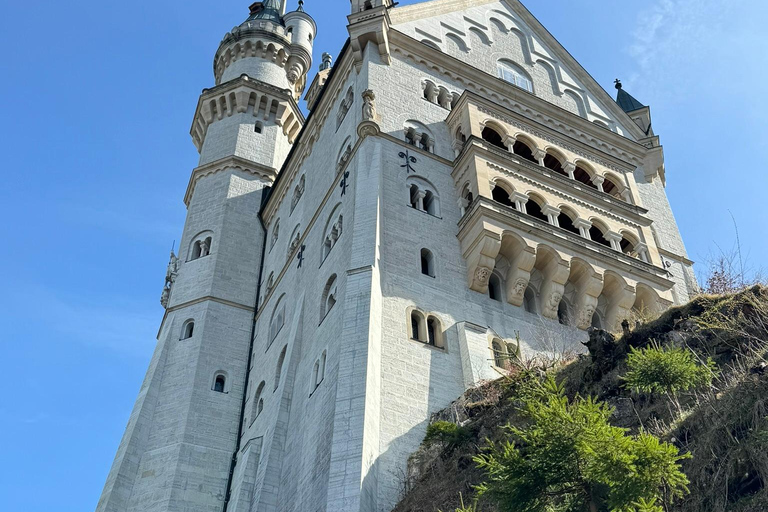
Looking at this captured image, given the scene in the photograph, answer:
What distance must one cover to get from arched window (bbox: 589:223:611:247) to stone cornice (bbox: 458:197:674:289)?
1208 millimetres

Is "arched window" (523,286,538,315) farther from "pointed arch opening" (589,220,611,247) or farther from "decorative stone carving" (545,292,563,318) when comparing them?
"pointed arch opening" (589,220,611,247)

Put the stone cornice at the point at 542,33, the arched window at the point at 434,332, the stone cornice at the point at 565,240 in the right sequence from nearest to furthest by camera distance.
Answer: the arched window at the point at 434,332 < the stone cornice at the point at 565,240 < the stone cornice at the point at 542,33

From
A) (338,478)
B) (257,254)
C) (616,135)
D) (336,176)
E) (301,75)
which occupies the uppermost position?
(301,75)

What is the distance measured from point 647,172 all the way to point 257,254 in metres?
15.8

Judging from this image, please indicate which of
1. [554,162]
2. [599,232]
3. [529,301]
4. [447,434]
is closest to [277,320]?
[529,301]

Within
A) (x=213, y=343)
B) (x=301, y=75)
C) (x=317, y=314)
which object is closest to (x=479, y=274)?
(x=317, y=314)

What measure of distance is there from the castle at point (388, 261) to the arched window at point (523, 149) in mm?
277

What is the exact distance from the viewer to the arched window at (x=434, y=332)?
23.3 metres

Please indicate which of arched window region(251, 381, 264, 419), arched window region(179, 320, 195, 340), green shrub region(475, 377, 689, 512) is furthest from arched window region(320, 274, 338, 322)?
green shrub region(475, 377, 689, 512)

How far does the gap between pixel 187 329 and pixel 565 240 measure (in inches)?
576

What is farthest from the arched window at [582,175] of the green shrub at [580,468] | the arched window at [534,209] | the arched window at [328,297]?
the green shrub at [580,468]

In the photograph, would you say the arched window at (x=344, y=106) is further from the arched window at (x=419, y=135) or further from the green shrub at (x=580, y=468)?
the green shrub at (x=580, y=468)

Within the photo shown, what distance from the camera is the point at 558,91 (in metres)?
35.7

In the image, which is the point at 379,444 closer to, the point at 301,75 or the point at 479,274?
the point at 479,274
